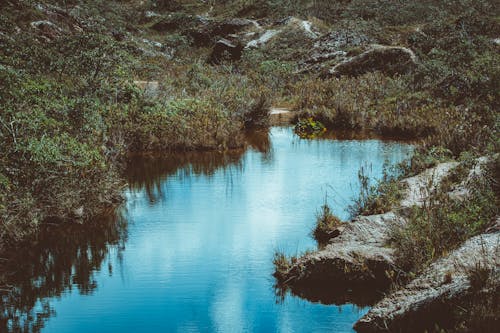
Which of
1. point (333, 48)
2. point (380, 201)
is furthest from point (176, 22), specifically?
point (380, 201)

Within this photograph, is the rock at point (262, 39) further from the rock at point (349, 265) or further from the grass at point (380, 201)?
the rock at point (349, 265)

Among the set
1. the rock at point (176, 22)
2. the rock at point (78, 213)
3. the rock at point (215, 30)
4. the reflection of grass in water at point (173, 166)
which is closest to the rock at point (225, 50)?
the rock at point (215, 30)

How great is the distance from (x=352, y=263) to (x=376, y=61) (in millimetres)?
20339

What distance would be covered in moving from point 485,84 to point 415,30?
549 inches

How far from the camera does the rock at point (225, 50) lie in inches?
1403

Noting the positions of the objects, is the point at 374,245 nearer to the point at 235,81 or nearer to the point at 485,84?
the point at 485,84

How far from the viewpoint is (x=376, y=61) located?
2656 centimetres

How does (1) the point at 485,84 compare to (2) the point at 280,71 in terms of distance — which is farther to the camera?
(2) the point at 280,71

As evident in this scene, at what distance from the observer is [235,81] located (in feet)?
80.1

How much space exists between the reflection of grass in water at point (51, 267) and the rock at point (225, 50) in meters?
25.8

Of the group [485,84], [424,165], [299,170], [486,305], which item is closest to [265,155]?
[299,170]

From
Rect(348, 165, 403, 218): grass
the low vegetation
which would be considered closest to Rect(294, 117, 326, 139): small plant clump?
the low vegetation

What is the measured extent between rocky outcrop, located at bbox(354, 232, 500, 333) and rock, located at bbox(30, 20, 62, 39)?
78.7 feet

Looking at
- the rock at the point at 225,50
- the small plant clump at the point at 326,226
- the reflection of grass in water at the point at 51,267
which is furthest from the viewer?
the rock at the point at 225,50
